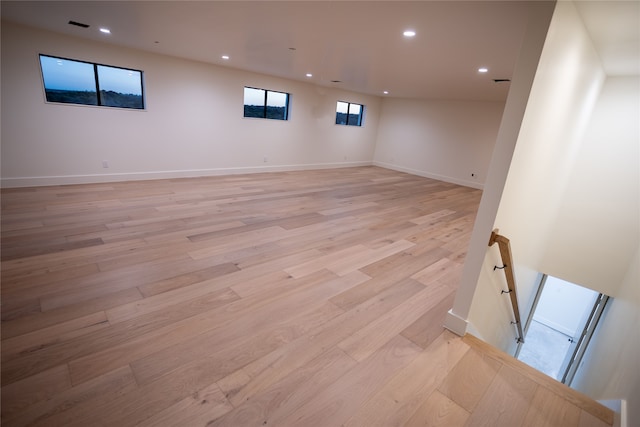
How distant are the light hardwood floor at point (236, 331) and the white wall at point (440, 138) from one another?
528 centimetres

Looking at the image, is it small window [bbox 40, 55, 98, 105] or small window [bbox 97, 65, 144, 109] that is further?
small window [bbox 97, 65, 144, 109]

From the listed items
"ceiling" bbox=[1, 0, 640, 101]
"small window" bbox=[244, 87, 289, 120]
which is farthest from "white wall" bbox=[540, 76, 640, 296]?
"small window" bbox=[244, 87, 289, 120]

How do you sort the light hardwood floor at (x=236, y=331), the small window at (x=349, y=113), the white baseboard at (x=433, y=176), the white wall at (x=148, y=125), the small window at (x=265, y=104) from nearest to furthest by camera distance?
the light hardwood floor at (x=236, y=331) → the white wall at (x=148, y=125) → the small window at (x=265, y=104) → the white baseboard at (x=433, y=176) → the small window at (x=349, y=113)

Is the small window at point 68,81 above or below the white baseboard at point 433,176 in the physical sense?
above

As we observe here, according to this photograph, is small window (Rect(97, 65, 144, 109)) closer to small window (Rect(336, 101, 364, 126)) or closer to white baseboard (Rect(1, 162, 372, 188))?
white baseboard (Rect(1, 162, 372, 188))

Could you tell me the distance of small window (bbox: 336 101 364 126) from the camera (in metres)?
8.84

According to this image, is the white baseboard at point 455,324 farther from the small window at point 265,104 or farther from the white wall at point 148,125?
the small window at point 265,104

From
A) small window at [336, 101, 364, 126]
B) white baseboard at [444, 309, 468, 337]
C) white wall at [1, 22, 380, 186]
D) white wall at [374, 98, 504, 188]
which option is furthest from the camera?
small window at [336, 101, 364, 126]

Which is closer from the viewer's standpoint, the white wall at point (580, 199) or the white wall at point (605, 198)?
the white wall at point (580, 199)

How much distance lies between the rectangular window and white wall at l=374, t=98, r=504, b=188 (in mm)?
7227

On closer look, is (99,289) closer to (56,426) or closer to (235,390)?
(56,426)

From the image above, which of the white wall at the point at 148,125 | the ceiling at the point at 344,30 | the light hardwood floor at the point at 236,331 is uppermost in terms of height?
the ceiling at the point at 344,30

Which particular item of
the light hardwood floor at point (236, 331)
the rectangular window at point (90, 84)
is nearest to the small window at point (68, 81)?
the rectangular window at point (90, 84)

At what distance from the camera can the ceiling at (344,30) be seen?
2.32 m
